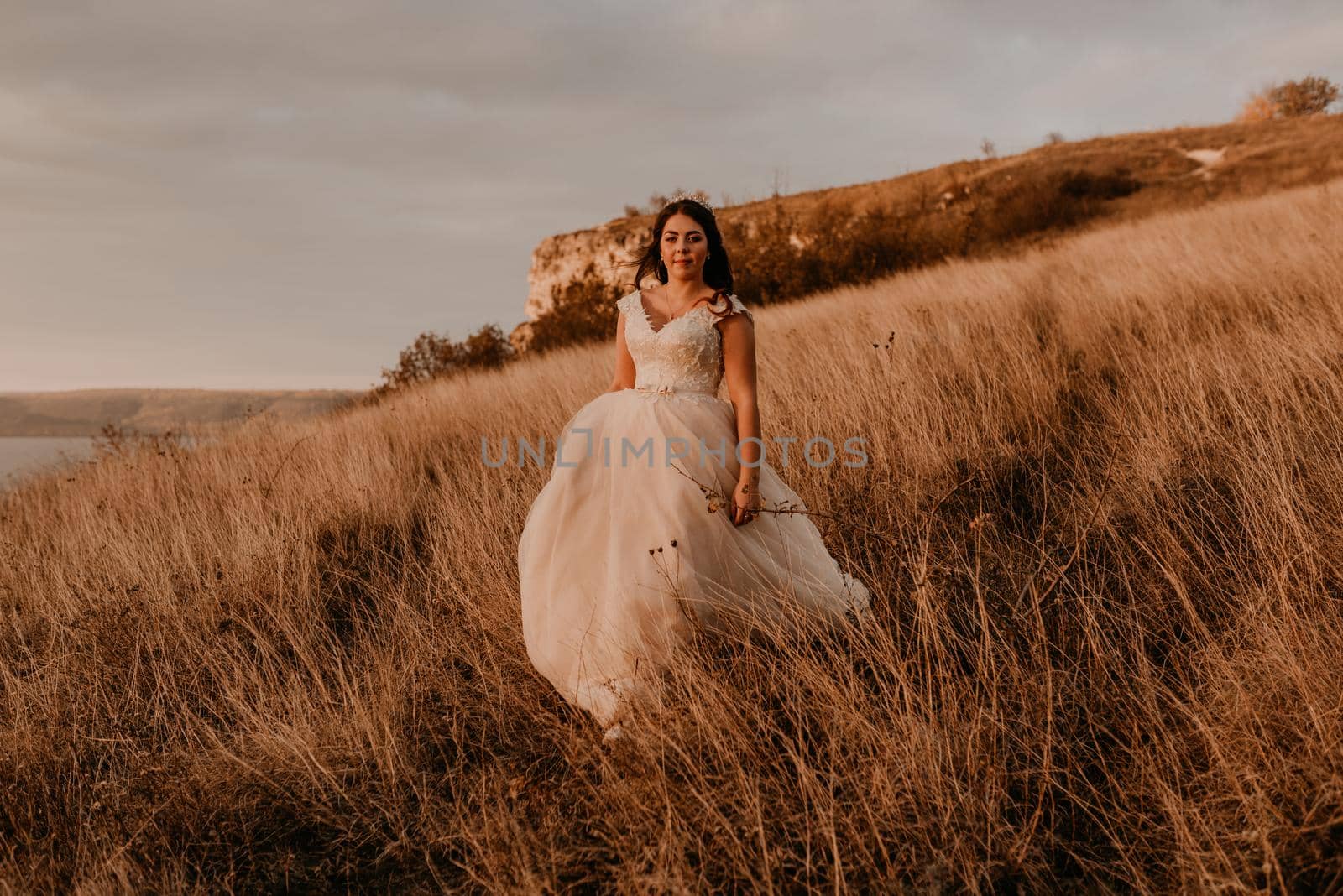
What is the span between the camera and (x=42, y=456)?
323 inches

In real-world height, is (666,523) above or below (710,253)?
below

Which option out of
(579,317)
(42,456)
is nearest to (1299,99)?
(579,317)

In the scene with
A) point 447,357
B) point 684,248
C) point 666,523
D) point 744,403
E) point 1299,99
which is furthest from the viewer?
point 1299,99

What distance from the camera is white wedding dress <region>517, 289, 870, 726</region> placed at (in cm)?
256

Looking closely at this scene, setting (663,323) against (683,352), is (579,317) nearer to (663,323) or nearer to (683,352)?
(663,323)

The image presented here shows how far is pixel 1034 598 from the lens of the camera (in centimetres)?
229

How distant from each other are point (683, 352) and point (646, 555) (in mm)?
818

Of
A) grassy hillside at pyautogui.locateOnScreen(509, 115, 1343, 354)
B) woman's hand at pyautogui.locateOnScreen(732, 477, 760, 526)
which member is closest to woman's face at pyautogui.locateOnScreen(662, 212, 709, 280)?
woman's hand at pyautogui.locateOnScreen(732, 477, 760, 526)

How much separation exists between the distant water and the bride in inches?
299

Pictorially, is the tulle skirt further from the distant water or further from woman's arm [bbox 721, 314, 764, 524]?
the distant water

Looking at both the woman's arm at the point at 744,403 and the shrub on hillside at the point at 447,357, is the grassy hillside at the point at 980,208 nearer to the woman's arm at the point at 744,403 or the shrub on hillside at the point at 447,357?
the shrub on hillside at the point at 447,357

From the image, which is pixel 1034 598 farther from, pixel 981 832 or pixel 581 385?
pixel 581 385

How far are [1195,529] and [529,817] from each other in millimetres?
2971

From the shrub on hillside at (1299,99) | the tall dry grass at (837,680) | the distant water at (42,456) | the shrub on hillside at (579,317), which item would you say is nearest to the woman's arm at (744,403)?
the tall dry grass at (837,680)
